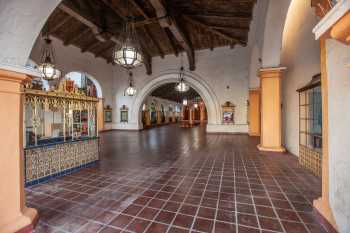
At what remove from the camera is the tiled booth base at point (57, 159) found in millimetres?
2939

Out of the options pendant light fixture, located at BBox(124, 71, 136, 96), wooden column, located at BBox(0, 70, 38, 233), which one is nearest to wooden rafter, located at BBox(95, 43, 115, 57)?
pendant light fixture, located at BBox(124, 71, 136, 96)

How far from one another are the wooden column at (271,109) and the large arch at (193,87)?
18.1 ft

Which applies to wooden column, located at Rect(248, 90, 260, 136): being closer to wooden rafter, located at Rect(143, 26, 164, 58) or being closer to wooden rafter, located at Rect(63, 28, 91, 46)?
wooden rafter, located at Rect(143, 26, 164, 58)

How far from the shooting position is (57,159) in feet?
11.0

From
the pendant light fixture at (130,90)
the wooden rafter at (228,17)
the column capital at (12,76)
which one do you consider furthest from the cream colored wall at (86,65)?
the column capital at (12,76)

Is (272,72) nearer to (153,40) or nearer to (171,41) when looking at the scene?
(171,41)

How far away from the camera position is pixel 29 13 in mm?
1470

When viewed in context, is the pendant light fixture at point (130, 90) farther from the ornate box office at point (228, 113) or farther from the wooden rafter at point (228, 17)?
the ornate box office at point (228, 113)

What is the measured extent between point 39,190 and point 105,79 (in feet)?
36.7

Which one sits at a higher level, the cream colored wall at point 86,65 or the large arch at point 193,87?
the cream colored wall at point 86,65

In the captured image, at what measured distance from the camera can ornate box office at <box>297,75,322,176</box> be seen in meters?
3.17

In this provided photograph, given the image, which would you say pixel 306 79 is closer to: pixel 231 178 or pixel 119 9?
pixel 231 178

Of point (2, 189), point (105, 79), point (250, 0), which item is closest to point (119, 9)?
point (250, 0)

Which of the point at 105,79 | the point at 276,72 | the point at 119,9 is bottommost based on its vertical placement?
the point at 276,72
